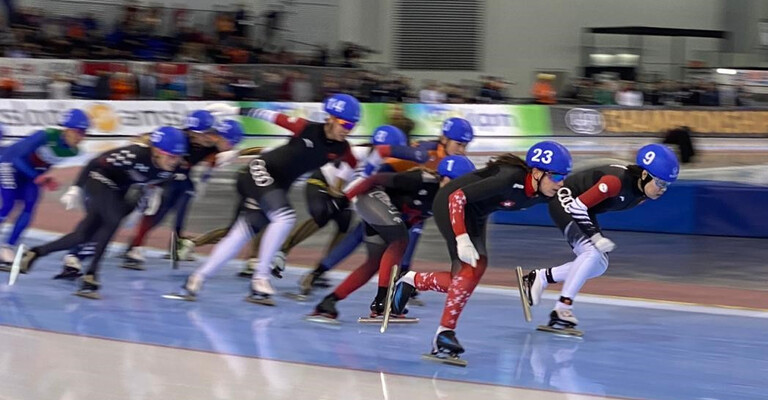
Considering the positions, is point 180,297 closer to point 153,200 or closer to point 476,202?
point 153,200

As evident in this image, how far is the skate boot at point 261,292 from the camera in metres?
7.66

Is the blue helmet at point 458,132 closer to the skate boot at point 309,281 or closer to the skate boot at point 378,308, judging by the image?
the skate boot at point 378,308

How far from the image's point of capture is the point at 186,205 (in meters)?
9.15

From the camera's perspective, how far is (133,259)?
Answer: 30.0 feet

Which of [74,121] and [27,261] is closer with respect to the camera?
[74,121]

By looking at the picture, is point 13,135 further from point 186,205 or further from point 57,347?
point 57,347

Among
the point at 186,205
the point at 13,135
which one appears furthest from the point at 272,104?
the point at 186,205

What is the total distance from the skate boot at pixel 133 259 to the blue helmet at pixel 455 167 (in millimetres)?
3609

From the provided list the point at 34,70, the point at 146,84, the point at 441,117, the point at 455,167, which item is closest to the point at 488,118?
the point at 441,117

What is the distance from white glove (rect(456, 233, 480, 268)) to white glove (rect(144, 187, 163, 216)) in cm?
364

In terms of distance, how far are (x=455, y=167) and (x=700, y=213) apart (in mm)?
6963

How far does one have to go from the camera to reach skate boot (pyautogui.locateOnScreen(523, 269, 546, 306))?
743 centimetres

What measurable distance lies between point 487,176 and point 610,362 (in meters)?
1.38

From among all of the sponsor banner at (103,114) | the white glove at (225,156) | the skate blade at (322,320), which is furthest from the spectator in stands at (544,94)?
the skate blade at (322,320)
